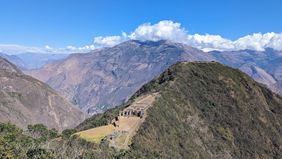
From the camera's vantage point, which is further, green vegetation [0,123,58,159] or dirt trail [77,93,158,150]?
dirt trail [77,93,158,150]

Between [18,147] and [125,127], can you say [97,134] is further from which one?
[18,147]

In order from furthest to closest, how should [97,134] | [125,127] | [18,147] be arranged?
[125,127]
[97,134]
[18,147]

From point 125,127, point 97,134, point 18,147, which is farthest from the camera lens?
point 125,127

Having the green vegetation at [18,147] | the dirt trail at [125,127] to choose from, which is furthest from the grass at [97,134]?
the green vegetation at [18,147]

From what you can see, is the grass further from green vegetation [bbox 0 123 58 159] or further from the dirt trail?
green vegetation [bbox 0 123 58 159]

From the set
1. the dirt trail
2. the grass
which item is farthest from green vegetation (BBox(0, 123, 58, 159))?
the dirt trail

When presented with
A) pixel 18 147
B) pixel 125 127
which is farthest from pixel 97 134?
pixel 18 147

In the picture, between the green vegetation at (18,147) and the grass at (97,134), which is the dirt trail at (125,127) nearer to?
the grass at (97,134)

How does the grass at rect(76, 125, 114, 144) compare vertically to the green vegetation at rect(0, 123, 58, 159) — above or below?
below
